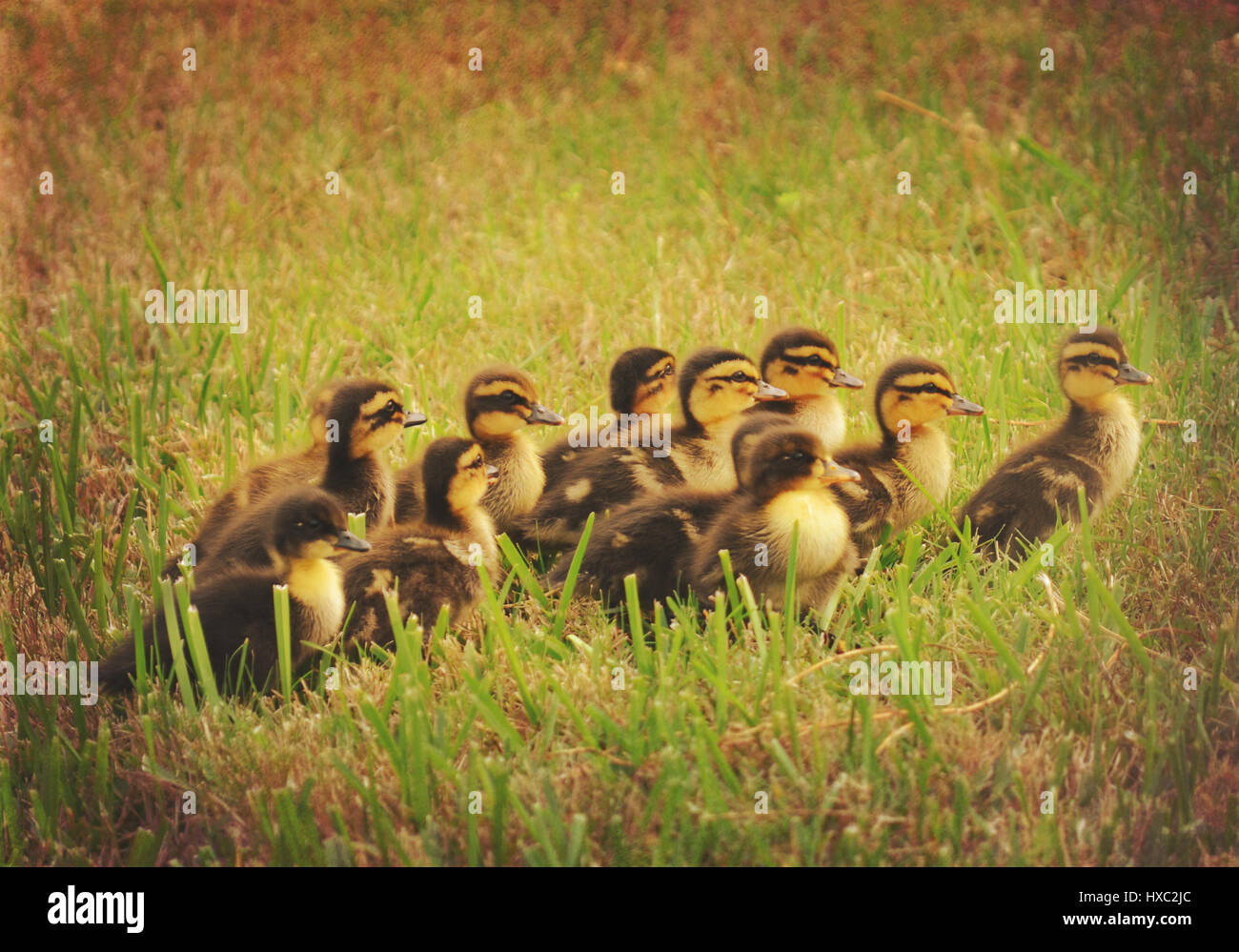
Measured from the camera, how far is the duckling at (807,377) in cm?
308

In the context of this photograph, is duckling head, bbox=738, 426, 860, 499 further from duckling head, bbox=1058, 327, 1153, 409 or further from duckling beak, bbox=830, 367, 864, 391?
duckling head, bbox=1058, 327, 1153, 409

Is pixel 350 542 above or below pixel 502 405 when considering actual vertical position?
Answer: below

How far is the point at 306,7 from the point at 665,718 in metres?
2.09

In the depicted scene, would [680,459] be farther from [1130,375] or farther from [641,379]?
[1130,375]

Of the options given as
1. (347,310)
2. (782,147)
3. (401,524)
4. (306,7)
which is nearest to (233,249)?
(347,310)

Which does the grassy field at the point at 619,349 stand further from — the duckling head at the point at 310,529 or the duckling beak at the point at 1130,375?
the duckling head at the point at 310,529

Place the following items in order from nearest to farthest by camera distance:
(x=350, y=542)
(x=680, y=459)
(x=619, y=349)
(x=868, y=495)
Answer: (x=350, y=542) < (x=868, y=495) < (x=680, y=459) < (x=619, y=349)

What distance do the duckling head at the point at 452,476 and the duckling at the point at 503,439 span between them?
18 cm

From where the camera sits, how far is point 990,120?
4270 mm

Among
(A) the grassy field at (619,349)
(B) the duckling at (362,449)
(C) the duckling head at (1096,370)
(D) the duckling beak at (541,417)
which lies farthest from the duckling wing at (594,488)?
(C) the duckling head at (1096,370)

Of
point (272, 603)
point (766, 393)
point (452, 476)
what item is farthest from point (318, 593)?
point (766, 393)

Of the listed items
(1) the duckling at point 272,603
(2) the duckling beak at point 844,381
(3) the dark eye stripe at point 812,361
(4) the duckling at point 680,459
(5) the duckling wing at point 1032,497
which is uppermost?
(3) the dark eye stripe at point 812,361

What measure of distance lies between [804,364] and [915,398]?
289 mm

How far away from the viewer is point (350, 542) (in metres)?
2.44
